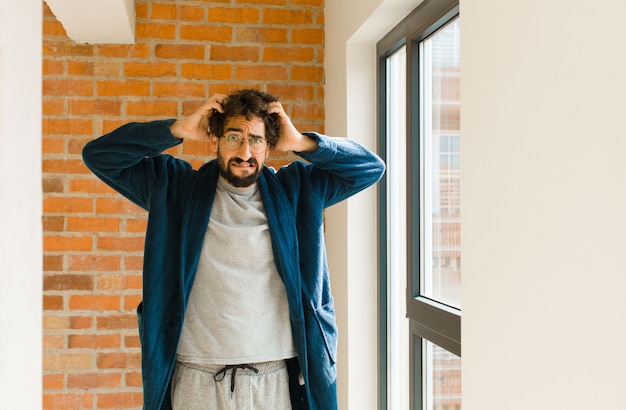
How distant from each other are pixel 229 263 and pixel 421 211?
0.80 m

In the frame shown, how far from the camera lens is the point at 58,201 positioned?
2.92 metres

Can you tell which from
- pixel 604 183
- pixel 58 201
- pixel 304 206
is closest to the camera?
pixel 604 183

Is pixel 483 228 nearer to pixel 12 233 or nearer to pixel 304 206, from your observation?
pixel 304 206

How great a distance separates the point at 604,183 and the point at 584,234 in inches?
3.7

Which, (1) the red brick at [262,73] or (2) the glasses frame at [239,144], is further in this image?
(1) the red brick at [262,73]

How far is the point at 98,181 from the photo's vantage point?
292 centimetres

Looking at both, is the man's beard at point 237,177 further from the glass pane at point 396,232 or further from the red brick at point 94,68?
the red brick at point 94,68

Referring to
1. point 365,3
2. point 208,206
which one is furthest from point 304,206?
point 365,3

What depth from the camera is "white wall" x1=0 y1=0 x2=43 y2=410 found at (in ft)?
2.77

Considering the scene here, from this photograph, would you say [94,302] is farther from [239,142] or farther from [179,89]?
[239,142]

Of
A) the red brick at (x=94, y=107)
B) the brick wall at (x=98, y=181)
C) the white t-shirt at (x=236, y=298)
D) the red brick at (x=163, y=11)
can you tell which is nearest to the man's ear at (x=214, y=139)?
the white t-shirt at (x=236, y=298)

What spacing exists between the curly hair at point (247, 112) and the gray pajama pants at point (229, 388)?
64cm

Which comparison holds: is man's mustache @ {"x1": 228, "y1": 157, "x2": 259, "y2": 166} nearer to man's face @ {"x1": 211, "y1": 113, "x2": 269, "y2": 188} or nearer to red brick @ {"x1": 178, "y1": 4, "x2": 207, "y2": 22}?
man's face @ {"x1": 211, "y1": 113, "x2": 269, "y2": 188}

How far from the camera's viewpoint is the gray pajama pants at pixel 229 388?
5.55 ft
